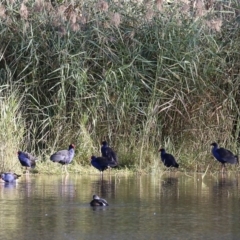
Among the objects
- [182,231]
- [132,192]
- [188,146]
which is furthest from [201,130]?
[182,231]

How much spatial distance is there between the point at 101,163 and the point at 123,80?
2210 mm

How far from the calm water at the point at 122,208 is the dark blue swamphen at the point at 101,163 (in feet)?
0.76

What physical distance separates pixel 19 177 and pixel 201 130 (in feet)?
12.0

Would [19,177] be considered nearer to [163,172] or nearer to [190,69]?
[163,172]

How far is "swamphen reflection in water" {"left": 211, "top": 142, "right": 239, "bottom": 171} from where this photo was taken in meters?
16.0

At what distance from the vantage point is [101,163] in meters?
15.7

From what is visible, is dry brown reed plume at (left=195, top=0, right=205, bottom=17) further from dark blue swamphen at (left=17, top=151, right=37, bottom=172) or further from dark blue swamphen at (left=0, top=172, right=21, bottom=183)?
dark blue swamphen at (left=0, top=172, right=21, bottom=183)

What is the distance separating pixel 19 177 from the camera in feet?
49.7

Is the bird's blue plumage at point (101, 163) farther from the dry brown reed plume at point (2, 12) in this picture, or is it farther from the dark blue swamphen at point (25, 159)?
the dry brown reed plume at point (2, 12)

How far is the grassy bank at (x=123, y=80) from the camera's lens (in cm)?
1692

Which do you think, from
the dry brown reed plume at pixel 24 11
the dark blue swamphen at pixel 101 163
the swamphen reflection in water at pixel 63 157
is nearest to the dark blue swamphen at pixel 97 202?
the dark blue swamphen at pixel 101 163

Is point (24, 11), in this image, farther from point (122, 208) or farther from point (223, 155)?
point (122, 208)

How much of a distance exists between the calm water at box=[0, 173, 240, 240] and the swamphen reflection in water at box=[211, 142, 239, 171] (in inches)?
21.1

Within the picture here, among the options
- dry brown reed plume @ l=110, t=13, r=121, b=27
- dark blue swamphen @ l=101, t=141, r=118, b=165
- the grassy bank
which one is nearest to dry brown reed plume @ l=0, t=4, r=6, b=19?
the grassy bank
